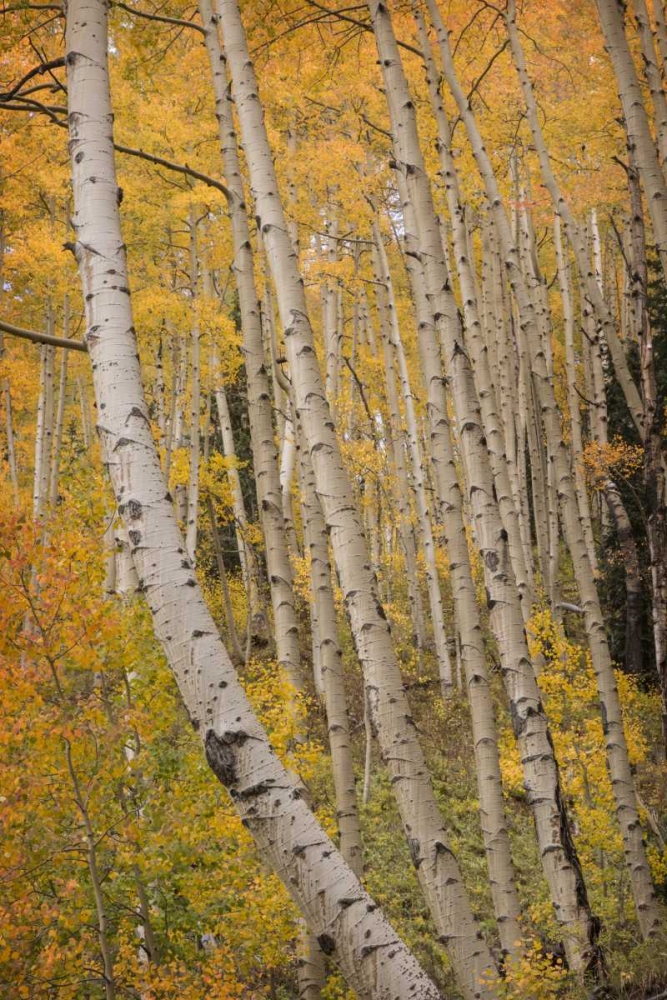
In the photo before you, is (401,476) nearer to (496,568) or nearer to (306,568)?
(306,568)

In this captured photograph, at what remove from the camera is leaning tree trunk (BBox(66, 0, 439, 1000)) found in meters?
2.04

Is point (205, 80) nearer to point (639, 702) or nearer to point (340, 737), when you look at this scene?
point (340, 737)

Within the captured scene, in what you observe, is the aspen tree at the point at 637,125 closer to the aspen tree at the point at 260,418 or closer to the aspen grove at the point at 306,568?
the aspen grove at the point at 306,568

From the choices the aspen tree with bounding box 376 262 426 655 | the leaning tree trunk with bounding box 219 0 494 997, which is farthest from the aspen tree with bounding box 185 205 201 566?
the leaning tree trunk with bounding box 219 0 494 997

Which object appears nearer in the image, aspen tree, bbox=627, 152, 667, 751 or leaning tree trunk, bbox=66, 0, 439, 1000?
leaning tree trunk, bbox=66, 0, 439, 1000

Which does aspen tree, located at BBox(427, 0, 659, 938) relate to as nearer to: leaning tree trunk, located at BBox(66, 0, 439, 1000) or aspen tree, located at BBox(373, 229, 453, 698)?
leaning tree trunk, located at BBox(66, 0, 439, 1000)

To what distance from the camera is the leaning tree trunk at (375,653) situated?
3.04 metres

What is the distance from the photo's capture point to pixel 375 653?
3184 millimetres

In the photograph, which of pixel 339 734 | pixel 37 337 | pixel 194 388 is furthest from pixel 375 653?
pixel 194 388

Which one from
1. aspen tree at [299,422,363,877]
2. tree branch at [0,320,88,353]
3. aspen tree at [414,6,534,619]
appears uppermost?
aspen tree at [414,6,534,619]

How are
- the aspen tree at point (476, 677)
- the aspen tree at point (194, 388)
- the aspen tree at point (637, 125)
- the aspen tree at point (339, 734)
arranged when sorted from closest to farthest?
the aspen tree at point (476, 677) → the aspen tree at point (339, 734) → the aspen tree at point (637, 125) → the aspen tree at point (194, 388)

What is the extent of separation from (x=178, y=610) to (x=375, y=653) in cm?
119

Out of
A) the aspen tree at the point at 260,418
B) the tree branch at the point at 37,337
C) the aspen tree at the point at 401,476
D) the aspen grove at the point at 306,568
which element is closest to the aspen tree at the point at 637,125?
the aspen grove at the point at 306,568

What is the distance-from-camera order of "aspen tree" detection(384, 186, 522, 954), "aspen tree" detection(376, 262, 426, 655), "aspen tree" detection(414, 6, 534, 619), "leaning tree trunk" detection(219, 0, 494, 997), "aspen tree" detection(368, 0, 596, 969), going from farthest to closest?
"aspen tree" detection(376, 262, 426, 655)
"aspen tree" detection(414, 6, 534, 619)
"aspen tree" detection(384, 186, 522, 954)
"aspen tree" detection(368, 0, 596, 969)
"leaning tree trunk" detection(219, 0, 494, 997)
